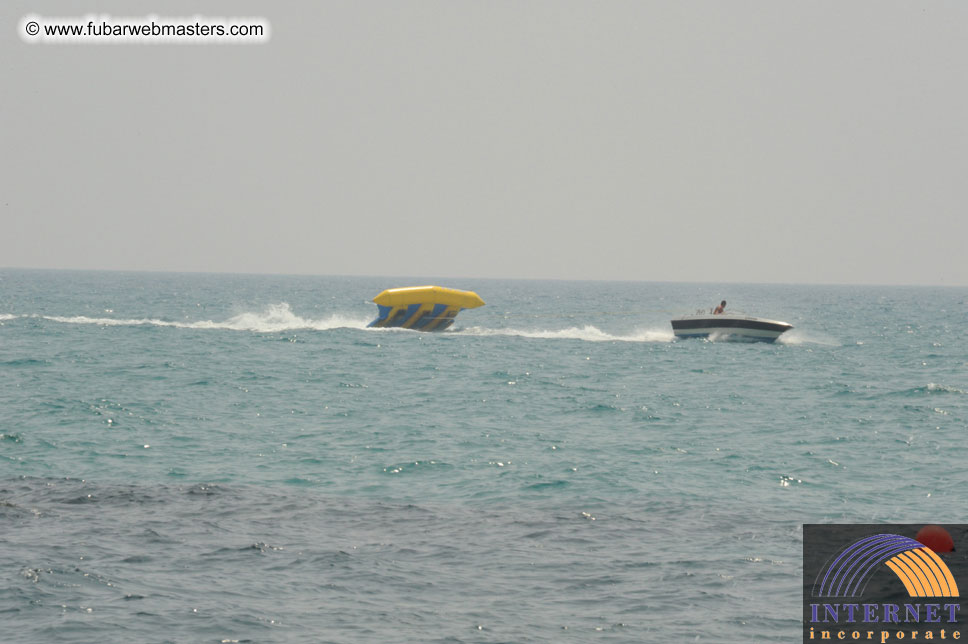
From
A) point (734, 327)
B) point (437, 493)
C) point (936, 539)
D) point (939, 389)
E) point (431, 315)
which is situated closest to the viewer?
point (936, 539)

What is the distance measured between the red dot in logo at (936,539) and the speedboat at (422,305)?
33.9m

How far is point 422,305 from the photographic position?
156 ft

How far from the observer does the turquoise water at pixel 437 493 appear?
1091 centimetres

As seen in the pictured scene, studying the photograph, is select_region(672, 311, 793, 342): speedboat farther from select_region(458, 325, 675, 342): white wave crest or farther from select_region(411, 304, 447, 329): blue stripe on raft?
select_region(411, 304, 447, 329): blue stripe on raft

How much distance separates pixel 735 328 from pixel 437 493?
31.3 metres

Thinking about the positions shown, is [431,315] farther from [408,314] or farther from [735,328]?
[735,328]

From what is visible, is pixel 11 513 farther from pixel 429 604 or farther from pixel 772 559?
pixel 772 559

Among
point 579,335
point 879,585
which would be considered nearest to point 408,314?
point 579,335

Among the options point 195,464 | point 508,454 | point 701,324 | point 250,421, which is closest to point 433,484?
point 508,454

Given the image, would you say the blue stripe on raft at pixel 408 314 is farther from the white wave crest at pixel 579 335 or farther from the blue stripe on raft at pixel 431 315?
the white wave crest at pixel 579 335

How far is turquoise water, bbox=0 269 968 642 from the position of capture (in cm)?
1091

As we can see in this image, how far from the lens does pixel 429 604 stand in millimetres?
11102

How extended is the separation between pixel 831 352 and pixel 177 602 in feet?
140

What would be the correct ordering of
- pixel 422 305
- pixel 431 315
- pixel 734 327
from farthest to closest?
1. pixel 431 315
2. pixel 422 305
3. pixel 734 327
